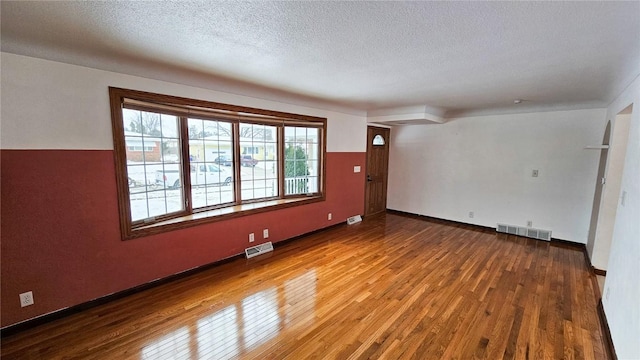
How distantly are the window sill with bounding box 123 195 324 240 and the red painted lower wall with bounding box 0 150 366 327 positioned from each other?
85 mm

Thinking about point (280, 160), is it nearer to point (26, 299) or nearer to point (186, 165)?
point (186, 165)

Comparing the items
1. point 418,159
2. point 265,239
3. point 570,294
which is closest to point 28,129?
point 265,239

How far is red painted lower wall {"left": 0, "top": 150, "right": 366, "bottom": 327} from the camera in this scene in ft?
6.77

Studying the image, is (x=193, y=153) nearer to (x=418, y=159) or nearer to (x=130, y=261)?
(x=130, y=261)

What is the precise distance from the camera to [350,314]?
2.41 m

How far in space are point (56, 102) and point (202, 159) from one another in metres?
1.38

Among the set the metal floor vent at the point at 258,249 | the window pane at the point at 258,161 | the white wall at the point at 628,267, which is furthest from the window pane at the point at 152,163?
the white wall at the point at 628,267

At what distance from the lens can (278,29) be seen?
1.68 metres

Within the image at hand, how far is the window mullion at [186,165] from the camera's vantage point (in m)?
3.06

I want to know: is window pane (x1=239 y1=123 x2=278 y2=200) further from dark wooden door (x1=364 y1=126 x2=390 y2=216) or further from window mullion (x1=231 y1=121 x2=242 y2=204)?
dark wooden door (x1=364 y1=126 x2=390 y2=216)

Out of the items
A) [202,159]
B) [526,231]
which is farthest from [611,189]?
[202,159]

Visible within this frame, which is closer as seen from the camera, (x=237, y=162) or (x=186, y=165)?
(x=186, y=165)

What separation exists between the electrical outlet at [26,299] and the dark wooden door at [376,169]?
4984mm

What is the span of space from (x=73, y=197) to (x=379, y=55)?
2.89m
